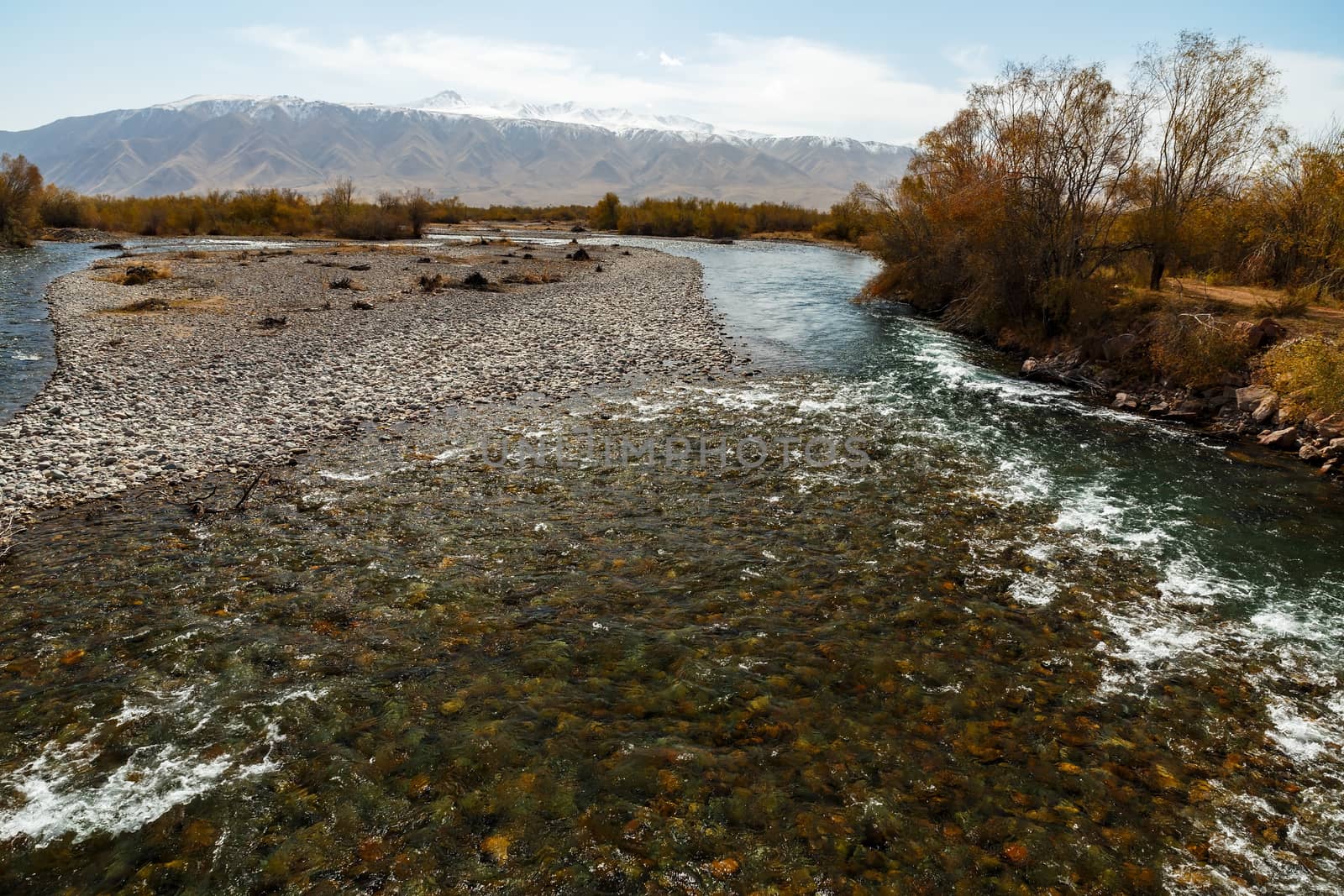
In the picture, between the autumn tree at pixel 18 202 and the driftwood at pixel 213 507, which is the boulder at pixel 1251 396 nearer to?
the driftwood at pixel 213 507

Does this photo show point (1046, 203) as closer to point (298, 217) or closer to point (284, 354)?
point (284, 354)

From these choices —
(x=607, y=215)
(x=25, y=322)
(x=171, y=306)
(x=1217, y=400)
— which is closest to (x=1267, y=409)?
(x=1217, y=400)

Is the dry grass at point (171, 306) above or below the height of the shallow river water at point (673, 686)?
above

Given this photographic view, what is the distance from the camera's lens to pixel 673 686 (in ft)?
21.7

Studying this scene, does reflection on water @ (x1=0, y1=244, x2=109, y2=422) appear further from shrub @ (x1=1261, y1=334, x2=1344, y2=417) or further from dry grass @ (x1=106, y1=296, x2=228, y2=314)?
shrub @ (x1=1261, y1=334, x2=1344, y2=417)

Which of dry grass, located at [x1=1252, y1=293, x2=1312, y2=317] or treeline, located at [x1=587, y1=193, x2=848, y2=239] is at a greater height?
treeline, located at [x1=587, y1=193, x2=848, y2=239]

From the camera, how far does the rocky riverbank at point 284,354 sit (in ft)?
38.9

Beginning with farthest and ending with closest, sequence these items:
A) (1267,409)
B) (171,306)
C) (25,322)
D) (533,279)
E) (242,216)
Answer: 1. (242,216)
2. (533,279)
3. (171,306)
4. (25,322)
5. (1267,409)

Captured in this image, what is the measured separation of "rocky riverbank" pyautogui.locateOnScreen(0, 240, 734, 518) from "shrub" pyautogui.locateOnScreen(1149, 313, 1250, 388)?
12.8 meters

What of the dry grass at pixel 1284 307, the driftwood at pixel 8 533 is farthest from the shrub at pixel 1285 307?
the driftwood at pixel 8 533

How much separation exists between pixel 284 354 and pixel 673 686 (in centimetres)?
1764

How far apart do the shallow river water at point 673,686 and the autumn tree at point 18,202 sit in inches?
2169

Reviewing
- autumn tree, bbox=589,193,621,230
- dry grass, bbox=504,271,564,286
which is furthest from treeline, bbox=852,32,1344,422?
autumn tree, bbox=589,193,621,230

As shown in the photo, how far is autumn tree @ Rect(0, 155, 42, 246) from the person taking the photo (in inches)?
1816
